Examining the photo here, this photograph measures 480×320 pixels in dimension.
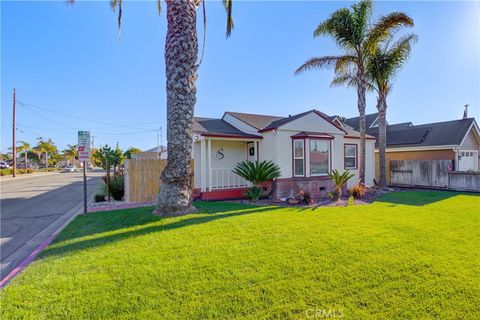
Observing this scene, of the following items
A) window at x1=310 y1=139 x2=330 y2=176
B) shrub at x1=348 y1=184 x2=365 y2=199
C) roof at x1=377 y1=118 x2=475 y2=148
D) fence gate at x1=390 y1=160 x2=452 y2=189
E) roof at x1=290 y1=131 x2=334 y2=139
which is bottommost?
shrub at x1=348 y1=184 x2=365 y2=199

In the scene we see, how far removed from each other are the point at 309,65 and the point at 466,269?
1181 centimetres

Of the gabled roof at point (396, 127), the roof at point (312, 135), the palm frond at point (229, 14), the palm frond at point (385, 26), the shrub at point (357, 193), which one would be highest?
the palm frond at point (385, 26)

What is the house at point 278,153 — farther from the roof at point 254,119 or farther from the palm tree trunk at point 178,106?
the palm tree trunk at point 178,106

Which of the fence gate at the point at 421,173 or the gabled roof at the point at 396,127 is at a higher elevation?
the gabled roof at the point at 396,127

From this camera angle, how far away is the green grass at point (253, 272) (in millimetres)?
2871

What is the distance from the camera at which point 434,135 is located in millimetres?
17250

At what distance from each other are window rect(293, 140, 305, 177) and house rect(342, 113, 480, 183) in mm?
7823

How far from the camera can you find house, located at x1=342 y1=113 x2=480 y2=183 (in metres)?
15.4

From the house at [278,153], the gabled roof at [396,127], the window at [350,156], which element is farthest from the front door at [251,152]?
the gabled roof at [396,127]

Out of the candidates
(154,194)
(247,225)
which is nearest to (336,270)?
(247,225)

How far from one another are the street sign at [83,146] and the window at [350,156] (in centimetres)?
1313

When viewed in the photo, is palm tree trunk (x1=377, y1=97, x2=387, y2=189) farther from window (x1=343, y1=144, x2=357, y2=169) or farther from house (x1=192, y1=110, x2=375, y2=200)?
house (x1=192, y1=110, x2=375, y2=200)

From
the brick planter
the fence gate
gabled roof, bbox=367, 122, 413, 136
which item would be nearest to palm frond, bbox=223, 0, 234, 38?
the brick planter

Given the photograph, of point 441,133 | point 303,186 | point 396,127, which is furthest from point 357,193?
point 396,127
